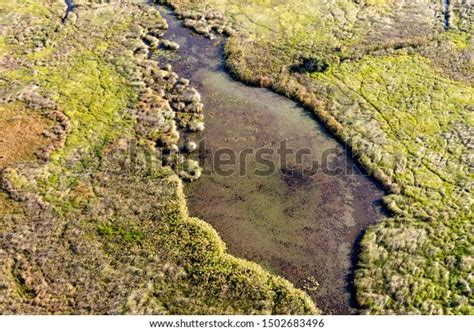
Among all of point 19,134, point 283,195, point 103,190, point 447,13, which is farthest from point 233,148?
point 447,13

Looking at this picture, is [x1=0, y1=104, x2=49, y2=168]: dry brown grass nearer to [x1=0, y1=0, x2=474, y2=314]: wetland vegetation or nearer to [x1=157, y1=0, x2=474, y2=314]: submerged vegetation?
[x1=0, y1=0, x2=474, y2=314]: wetland vegetation

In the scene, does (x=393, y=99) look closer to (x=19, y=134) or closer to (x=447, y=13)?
(x=447, y=13)

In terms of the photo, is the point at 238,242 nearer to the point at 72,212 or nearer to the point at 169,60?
the point at 72,212

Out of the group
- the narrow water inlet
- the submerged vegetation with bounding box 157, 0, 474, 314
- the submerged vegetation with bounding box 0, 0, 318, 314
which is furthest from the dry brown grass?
the narrow water inlet

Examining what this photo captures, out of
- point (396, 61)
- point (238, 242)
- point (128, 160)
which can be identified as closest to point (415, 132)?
point (396, 61)

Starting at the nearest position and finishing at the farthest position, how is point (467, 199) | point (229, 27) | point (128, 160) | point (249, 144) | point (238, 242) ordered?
point (238, 242), point (467, 199), point (128, 160), point (249, 144), point (229, 27)

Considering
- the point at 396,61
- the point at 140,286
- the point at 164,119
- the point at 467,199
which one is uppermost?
the point at 396,61
